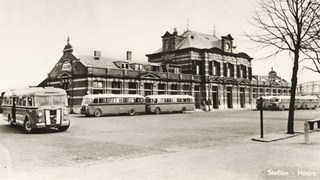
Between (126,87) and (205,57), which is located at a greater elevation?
(205,57)

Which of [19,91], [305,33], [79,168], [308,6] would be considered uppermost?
[308,6]

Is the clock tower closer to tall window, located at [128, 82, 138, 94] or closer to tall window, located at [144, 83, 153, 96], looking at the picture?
tall window, located at [144, 83, 153, 96]

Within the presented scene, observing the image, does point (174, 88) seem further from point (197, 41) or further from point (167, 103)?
point (197, 41)

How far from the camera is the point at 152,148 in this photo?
1069cm

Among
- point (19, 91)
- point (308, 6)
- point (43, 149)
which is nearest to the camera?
point (43, 149)

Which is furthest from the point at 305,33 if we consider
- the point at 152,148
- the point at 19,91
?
the point at 19,91

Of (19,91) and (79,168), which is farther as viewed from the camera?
(19,91)

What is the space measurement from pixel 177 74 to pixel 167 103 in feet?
23.1

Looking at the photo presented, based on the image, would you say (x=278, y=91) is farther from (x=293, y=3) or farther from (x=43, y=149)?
(x=43, y=149)

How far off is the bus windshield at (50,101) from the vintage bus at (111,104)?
12.1m

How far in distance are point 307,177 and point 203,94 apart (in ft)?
124

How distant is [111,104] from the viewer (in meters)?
30.0

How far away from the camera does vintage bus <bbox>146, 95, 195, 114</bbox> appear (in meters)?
33.7

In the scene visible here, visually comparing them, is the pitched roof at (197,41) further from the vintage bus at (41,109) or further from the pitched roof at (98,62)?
the vintage bus at (41,109)
